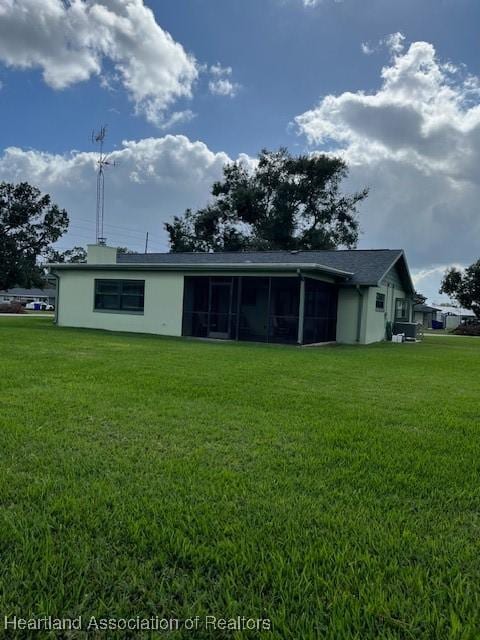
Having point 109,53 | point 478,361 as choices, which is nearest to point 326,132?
point 109,53

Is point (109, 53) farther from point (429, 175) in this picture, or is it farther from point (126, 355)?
point (429, 175)

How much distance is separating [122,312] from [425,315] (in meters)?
32.9

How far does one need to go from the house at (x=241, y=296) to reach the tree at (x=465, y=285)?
714 inches

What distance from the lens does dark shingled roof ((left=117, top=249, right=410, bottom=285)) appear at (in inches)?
618

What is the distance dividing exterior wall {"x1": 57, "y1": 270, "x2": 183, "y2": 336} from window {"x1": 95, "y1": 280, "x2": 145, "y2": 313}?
0.19 m

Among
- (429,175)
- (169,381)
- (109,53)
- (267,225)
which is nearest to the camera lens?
(169,381)

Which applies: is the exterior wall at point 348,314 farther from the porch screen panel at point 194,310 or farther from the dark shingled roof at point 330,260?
the porch screen panel at point 194,310

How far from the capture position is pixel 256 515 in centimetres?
254

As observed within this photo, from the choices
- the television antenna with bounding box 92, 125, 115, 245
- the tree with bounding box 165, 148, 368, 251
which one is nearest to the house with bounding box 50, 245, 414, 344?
the television antenna with bounding box 92, 125, 115, 245

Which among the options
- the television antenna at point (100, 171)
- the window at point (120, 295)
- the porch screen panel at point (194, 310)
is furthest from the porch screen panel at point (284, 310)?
the television antenna at point (100, 171)

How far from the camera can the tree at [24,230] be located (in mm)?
28500

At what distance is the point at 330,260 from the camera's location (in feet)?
58.0

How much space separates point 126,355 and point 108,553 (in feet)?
24.0

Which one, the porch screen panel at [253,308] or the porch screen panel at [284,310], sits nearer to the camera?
the porch screen panel at [284,310]
